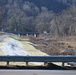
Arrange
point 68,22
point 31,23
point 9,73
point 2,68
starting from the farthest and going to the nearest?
point 31,23, point 68,22, point 2,68, point 9,73

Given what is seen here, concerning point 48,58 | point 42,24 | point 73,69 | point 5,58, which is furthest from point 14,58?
point 42,24

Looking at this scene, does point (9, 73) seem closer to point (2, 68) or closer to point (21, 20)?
point (2, 68)

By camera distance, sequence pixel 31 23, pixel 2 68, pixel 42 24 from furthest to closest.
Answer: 1. pixel 31 23
2. pixel 42 24
3. pixel 2 68

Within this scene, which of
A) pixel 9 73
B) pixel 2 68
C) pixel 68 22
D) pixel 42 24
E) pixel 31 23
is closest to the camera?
pixel 9 73

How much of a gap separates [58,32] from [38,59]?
103 meters

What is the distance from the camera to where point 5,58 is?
20375 mm

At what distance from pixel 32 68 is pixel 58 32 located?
104070 millimetres

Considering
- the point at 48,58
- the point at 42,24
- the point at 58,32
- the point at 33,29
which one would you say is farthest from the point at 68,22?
the point at 48,58

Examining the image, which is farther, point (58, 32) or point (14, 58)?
point (58, 32)

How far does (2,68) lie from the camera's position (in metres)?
19.3

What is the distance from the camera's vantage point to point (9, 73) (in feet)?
53.9

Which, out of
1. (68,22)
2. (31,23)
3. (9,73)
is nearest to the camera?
(9,73)

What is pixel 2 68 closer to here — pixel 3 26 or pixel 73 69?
pixel 73 69

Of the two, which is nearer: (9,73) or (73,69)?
(9,73)
